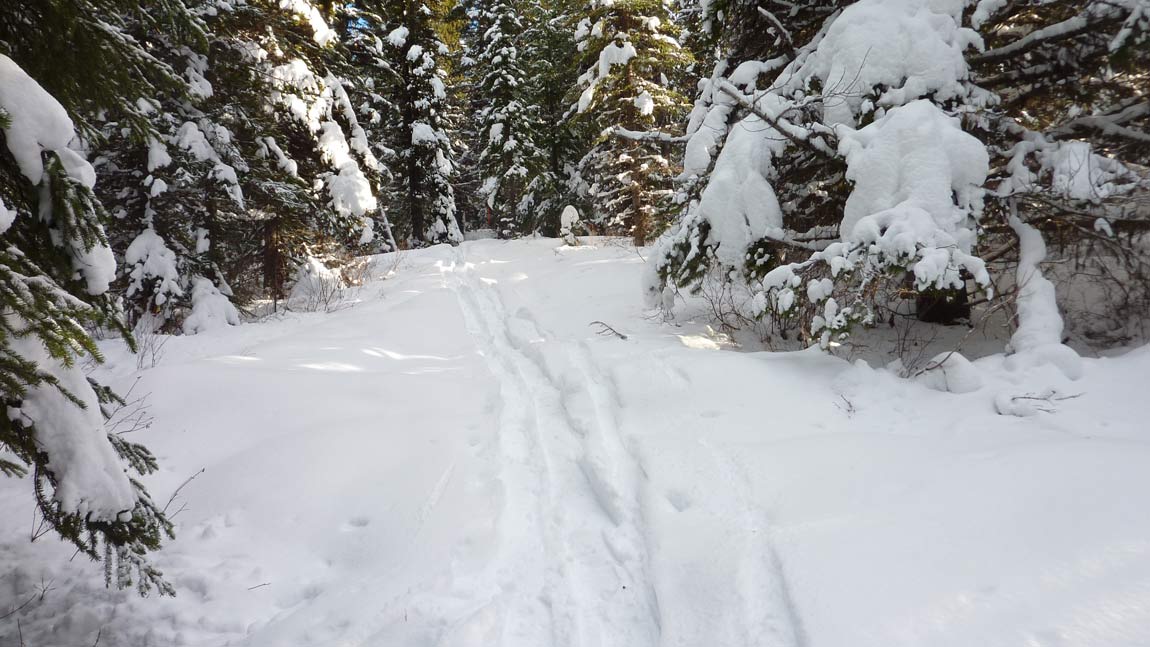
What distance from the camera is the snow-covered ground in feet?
7.52

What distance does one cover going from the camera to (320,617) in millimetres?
2607

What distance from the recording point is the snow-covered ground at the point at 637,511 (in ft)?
7.52

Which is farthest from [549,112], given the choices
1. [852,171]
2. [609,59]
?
[852,171]

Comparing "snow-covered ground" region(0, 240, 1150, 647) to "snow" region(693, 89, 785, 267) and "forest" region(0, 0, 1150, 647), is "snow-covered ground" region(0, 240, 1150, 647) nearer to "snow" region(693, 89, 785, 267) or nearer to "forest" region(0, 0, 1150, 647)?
"forest" region(0, 0, 1150, 647)

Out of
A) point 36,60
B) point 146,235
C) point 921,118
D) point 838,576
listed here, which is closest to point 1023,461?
point 838,576

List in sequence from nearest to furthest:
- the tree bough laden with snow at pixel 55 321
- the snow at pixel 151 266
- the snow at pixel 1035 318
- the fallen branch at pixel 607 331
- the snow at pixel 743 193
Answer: the tree bough laden with snow at pixel 55 321
the snow at pixel 1035 318
the snow at pixel 743 193
the fallen branch at pixel 607 331
the snow at pixel 151 266

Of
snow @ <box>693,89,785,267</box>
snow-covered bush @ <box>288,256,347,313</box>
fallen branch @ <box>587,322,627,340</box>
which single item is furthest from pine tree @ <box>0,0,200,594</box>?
snow-covered bush @ <box>288,256,347,313</box>

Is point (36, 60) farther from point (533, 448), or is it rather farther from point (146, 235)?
point (146, 235)

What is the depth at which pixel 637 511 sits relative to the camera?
3336 mm

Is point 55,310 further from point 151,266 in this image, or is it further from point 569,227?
point 569,227

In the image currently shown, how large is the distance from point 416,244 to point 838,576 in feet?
65.5

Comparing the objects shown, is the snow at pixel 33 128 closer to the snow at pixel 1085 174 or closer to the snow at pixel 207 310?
the snow at pixel 207 310

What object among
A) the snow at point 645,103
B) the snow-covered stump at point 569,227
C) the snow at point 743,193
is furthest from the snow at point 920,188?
the snow-covered stump at point 569,227

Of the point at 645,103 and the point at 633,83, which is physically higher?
the point at 633,83
